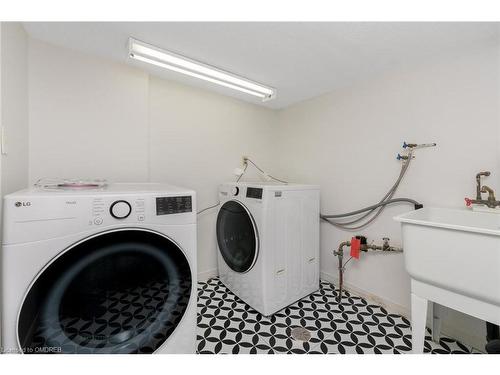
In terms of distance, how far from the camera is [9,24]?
104cm

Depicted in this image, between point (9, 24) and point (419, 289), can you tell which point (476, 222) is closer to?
point (419, 289)

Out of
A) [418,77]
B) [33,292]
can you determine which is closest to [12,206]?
[33,292]

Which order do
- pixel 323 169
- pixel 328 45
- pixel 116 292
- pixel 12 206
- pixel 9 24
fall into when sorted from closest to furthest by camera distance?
1. pixel 12 206
2. pixel 116 292
3. pixel 9 24
4. pixel 328 45
5. pixel 323 169

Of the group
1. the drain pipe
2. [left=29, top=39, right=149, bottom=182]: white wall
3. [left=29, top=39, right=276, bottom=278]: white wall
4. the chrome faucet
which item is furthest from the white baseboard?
the chrome faucet

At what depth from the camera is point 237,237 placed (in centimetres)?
185

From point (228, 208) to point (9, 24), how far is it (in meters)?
1.62

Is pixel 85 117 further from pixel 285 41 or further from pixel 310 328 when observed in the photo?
pixel 310 328

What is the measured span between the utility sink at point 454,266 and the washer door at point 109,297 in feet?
3.68

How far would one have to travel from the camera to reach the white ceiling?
1.21 meters

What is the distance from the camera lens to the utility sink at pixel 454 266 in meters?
0.88

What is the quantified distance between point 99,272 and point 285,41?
1.54 m

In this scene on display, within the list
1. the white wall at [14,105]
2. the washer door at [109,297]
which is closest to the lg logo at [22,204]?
the washer door at [109,297]

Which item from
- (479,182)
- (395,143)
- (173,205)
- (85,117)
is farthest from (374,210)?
(85,117)

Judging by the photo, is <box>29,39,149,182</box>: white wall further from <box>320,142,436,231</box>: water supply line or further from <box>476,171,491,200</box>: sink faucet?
<box>476,171,491,200</box>: sink faucet
